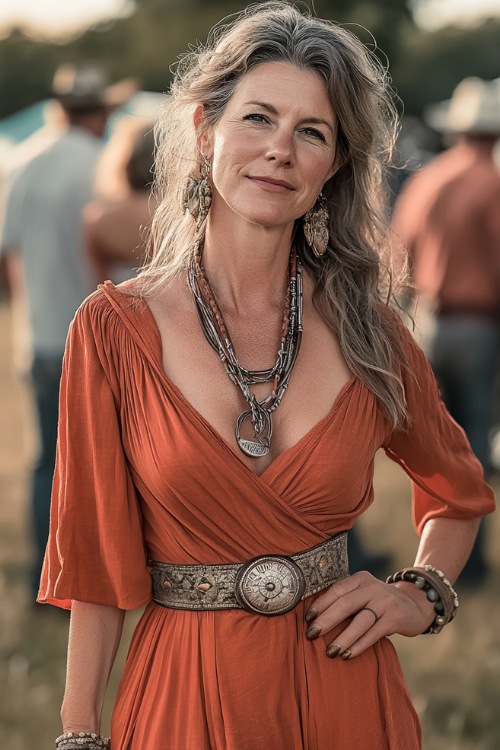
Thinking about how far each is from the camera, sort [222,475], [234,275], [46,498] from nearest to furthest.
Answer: [222,475] → [234,275] → [46,498]

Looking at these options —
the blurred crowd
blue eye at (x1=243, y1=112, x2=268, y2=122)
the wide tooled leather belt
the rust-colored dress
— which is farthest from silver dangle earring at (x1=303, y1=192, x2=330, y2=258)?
the blurred crowd

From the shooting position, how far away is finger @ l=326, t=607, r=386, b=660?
7.92 ft

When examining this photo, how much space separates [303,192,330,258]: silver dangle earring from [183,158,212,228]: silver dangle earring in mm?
215

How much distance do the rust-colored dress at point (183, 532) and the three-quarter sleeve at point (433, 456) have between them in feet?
0.76

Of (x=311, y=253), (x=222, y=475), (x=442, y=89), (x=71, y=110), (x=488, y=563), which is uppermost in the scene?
(x=442, y=89)

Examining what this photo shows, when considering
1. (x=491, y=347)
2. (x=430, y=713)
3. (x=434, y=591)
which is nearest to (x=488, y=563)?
(x=491, y=347)

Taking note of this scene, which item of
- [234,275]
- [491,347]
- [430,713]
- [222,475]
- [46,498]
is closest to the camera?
[222,475]

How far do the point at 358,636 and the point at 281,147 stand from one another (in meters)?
0.93

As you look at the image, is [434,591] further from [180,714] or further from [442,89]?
[442,89]

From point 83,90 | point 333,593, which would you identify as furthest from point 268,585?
point 83,90

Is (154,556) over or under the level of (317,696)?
over

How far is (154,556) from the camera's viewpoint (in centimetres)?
241

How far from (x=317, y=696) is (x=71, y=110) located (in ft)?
14.1

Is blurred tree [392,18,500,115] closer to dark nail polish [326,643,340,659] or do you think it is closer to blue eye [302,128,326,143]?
blue eye [302,128,326,143]
